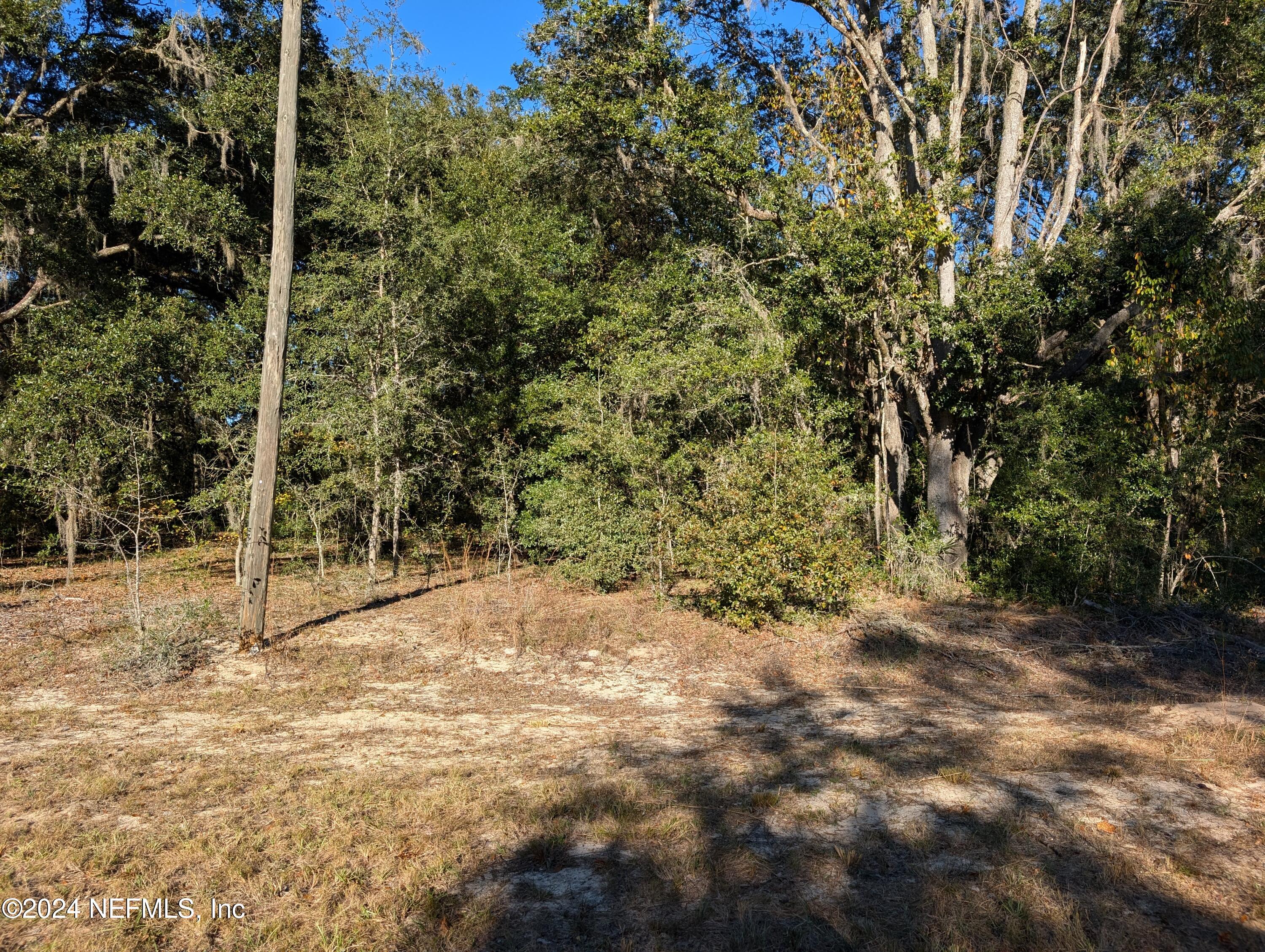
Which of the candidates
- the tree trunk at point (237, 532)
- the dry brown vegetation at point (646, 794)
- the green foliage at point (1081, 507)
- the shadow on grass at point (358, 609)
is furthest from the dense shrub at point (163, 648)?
the green foliage at point (1081, 507)

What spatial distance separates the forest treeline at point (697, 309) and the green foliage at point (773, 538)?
2.2 inches

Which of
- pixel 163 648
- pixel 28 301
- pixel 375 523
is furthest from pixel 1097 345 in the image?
pixel 28 301

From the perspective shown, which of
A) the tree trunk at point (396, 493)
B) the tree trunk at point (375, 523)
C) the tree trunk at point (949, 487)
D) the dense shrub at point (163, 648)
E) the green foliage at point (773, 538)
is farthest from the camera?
the tree trunk at point (396, 493)

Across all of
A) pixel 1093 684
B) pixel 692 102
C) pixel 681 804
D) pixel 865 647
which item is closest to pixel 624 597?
pixel 865 647

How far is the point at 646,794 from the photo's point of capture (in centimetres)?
454

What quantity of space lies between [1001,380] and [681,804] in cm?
1019

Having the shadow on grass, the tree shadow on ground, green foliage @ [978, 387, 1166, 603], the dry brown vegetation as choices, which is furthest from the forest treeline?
the tree shadow on ground

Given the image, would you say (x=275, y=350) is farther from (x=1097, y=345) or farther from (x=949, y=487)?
(x=1097, y=345)

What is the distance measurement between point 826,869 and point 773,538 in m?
6.07

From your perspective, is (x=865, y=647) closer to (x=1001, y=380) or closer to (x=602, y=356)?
(x=1001, y=380)

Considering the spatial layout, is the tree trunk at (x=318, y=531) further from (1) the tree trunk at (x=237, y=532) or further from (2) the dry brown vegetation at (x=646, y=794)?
(2) the dry brown vegetation at (x=646, y=794)

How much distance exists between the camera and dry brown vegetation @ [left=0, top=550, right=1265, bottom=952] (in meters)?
3.17

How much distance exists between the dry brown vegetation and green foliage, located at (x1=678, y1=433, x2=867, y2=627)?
829mm

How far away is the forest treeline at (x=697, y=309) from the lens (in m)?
10.5
